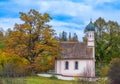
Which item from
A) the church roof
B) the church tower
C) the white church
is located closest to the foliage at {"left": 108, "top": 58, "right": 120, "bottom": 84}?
the white church

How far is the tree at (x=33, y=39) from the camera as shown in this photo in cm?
5741

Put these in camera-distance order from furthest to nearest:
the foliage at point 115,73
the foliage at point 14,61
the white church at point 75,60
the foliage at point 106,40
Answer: the foliage at point 106,40 < the white church at point 75,60 < the foliage at point 14,61 < the foliage at point 115,73

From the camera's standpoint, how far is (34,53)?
5784cm

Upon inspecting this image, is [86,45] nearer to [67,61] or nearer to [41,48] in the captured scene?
[67,61]

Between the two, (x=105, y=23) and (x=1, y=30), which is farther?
(x=1, y=30)

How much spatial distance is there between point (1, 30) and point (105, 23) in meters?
55.8

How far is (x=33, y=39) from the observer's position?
192ft

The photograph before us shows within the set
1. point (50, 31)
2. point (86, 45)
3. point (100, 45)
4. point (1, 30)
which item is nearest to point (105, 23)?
point (100, 45)

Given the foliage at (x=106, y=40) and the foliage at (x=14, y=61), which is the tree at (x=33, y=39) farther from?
the foliage at (x=106, y=40)

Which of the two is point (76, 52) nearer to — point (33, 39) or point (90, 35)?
point (90, 35)

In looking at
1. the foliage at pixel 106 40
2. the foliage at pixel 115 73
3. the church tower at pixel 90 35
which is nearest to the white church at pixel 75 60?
the church tower at pixel 90 35

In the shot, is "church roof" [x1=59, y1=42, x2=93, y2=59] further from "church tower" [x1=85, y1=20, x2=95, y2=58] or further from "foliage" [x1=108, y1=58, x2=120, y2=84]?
"foliage" [x1=108, y1=58, x2=120, y2=84]

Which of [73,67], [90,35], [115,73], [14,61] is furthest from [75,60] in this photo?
[115,73]

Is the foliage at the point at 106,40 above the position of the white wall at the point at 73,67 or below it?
above
